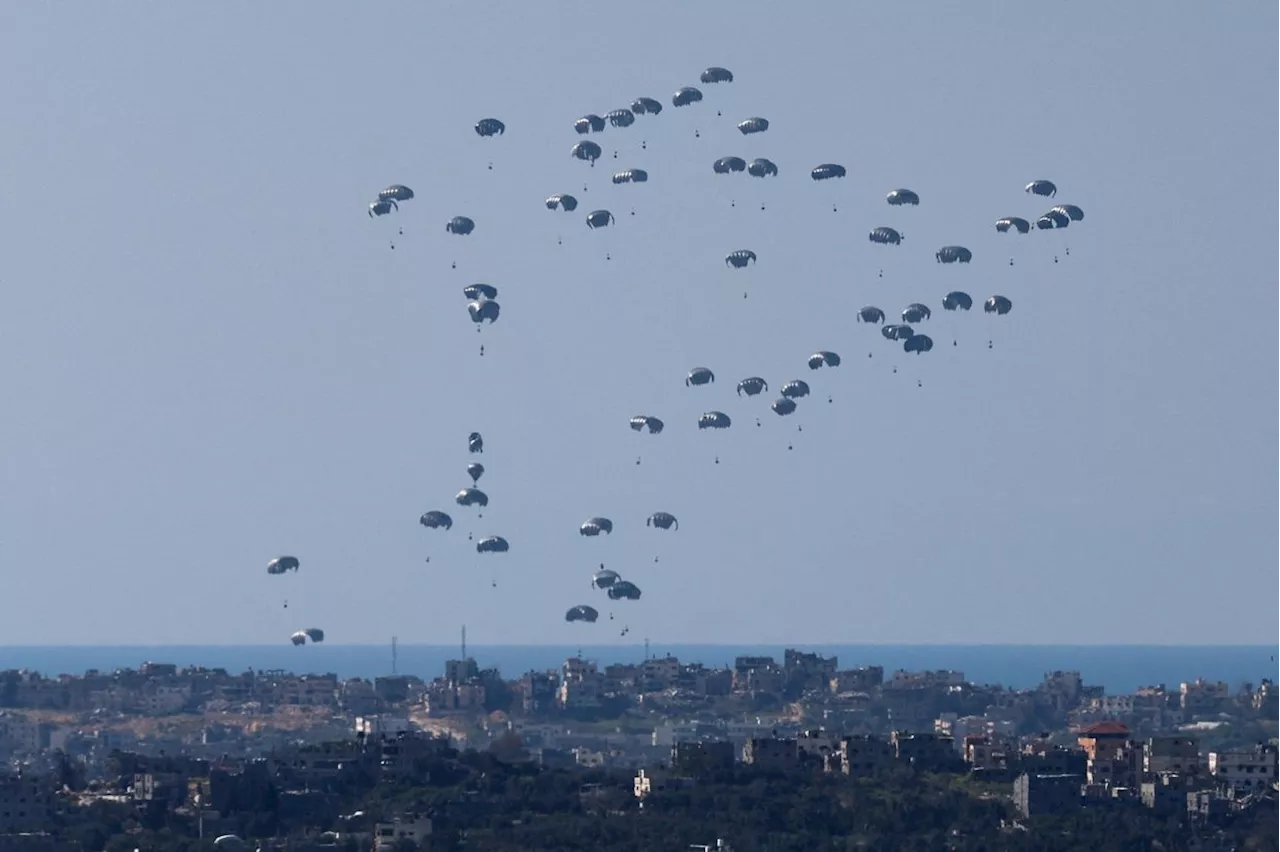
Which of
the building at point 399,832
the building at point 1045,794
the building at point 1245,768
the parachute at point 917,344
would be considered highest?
the parachute at point 917,344

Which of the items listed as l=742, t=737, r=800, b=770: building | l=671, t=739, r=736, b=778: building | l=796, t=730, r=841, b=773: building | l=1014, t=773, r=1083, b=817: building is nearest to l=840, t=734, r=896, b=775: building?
l=796, t=730, r=841, b=773: building

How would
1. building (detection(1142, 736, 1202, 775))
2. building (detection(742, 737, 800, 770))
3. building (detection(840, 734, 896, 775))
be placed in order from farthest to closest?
building (detection(1142, 736, 1202, 775)), building (detection(742, 737, 800, 770)), building (detection(840, 734, 896, 775))

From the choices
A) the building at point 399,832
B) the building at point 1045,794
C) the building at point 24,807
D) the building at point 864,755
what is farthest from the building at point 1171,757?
the building at point 24,807

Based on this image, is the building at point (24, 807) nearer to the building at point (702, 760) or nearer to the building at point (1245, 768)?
the building at point (702, 760)

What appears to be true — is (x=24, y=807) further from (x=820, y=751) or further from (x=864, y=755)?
(x=820, y=751)

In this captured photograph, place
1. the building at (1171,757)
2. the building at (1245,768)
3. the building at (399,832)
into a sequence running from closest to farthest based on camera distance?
the building at (399,832), the building at (1245,768), the building at (1171,757)

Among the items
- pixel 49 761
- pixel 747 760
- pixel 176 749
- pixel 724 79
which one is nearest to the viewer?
pixel 724 79

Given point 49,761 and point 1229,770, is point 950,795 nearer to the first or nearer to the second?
point 1229,770

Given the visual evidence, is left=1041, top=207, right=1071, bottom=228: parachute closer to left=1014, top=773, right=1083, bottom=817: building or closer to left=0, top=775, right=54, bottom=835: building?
left=1014, top=773, right=1083, bottom=817: building

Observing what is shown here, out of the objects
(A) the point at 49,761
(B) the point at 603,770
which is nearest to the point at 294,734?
(A) the point at 49,761

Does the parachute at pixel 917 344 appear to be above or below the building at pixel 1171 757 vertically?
above

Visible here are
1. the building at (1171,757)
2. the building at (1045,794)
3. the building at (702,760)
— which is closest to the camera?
the building at (1045,794)
